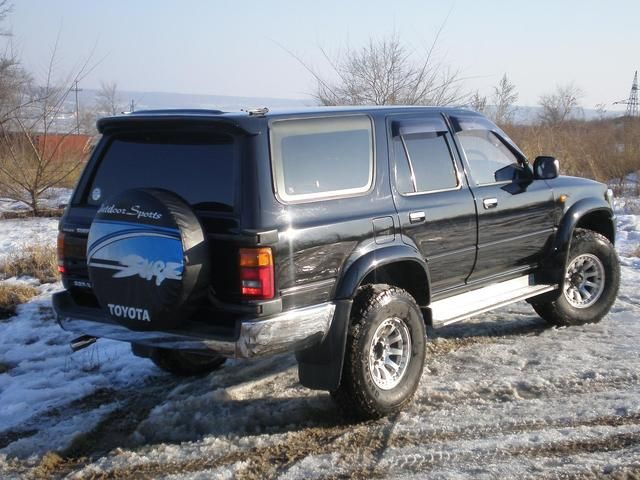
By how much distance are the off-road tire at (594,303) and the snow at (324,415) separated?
0.36 ft

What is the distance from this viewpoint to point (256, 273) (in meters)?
3.82

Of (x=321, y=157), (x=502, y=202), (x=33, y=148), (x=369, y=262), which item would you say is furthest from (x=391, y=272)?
(x=33, y=148)

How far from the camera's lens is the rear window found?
13.1 feet

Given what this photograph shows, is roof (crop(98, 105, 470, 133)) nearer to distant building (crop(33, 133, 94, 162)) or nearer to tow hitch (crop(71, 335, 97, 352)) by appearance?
tow hitch (crop(71, 335, 97, 352))

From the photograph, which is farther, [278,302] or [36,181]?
[36,181]

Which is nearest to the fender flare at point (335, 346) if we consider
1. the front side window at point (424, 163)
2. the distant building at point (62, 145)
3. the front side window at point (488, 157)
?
the front side window at point (424, 163)

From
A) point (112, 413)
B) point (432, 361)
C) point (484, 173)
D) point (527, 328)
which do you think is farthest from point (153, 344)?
point (527, 328)

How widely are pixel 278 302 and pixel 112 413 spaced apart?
5.38 ft

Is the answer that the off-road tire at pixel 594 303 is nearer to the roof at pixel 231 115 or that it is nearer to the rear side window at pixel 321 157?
the roof at pixel 231 115

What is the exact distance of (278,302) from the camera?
153 inches

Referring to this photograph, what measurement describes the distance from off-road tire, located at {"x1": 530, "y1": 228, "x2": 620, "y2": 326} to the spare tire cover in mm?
3396

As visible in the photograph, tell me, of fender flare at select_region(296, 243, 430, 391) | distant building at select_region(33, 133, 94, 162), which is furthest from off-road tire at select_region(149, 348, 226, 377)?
distant building at select_region(33, 133, 94, 162)

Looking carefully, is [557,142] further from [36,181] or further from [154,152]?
[154,152]

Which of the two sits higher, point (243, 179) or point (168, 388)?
point (243, 179)
